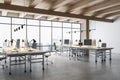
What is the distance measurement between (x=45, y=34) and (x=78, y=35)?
3789 millimetres

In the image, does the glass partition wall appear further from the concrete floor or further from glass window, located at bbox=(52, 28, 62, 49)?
the concrete floor

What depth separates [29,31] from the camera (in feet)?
34.5

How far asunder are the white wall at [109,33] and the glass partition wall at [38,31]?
2053 millimetres

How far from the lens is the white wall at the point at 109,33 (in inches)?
428

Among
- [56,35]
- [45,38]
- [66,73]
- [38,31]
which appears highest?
[38,31]

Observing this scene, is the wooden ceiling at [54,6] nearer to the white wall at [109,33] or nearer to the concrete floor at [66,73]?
the concrete floor at [66,73]

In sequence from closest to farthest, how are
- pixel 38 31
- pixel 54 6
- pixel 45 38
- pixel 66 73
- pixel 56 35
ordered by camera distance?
pixel 66 73 < pixel 54 6 < pixel 38 31 < pixel 45 38 < pixel 56 35

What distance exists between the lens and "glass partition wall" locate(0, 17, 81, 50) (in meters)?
9.62

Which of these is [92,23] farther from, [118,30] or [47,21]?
[47,21]

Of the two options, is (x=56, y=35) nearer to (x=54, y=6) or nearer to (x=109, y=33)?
(x=109, y=33)

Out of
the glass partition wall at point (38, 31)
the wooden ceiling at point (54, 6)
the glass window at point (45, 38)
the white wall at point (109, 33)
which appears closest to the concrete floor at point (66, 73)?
the wooden ceiling at point (54, 6)

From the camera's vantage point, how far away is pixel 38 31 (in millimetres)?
10898

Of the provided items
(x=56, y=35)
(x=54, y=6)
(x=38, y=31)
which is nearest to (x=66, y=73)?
(x=54, y=6)

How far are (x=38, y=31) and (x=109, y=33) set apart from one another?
599 cm
